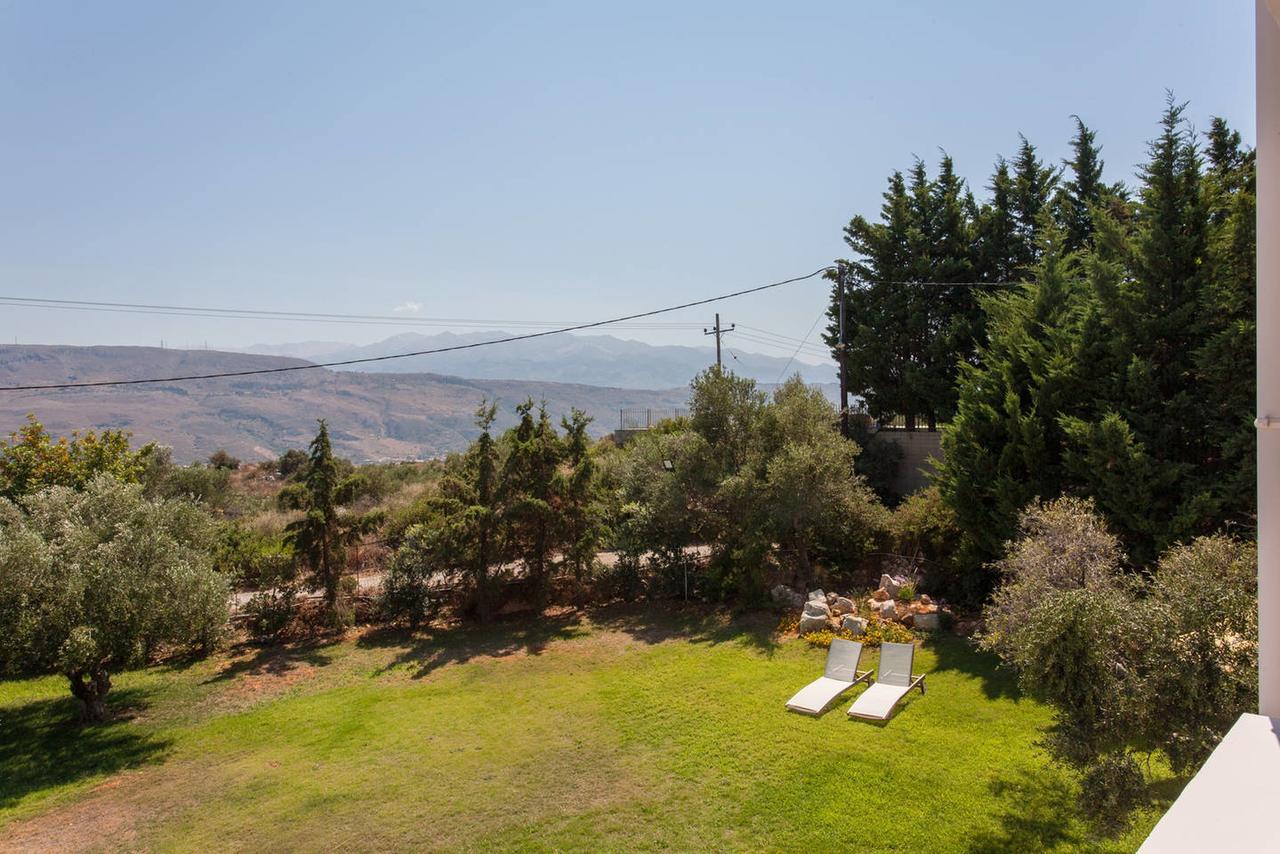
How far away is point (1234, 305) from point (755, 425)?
33.7 ft

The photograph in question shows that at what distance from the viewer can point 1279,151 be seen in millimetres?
2836

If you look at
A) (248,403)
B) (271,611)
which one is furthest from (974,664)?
(248,403)

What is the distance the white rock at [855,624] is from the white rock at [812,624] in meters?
0.45

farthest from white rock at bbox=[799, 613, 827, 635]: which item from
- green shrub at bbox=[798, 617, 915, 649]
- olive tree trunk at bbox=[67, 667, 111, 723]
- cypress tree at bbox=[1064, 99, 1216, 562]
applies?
olive tree trunk at bbox=[67, 667, 111, 723]

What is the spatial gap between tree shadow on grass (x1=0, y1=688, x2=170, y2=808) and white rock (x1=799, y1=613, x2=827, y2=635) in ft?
41.6

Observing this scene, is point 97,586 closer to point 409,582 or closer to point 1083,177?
point 409,582

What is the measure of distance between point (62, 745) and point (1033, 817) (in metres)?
15.5

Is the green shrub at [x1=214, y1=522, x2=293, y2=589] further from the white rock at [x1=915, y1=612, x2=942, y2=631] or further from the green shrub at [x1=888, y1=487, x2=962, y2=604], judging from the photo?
the green shrub at [x1=888, y1=487, x2=962, y2=604]

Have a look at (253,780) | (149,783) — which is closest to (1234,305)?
(253,780)

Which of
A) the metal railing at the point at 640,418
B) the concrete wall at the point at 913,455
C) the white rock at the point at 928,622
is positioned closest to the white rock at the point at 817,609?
the white rock at the point at 928,622

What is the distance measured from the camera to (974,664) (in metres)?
13.3

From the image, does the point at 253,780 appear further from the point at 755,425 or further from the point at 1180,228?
the point at 1180,228

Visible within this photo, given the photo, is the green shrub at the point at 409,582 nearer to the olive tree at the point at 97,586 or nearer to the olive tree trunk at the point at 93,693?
the olive tree at the point at 97,586

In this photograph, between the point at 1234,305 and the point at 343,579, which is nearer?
the point at 1234,305
